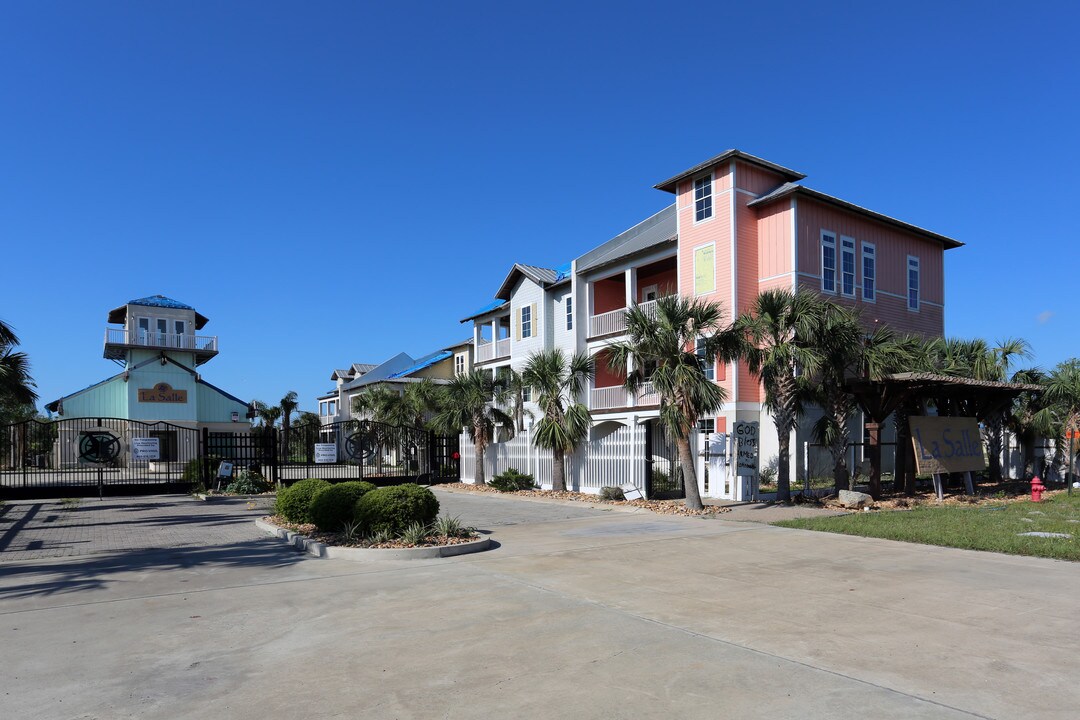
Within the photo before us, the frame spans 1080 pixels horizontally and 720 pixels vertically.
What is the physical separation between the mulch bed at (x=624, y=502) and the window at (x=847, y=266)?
11670 millimetres

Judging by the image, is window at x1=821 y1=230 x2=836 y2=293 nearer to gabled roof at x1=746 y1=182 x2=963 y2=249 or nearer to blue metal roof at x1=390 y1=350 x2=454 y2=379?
gabled roof at x1=746 y1=182 x2=963 y2=249

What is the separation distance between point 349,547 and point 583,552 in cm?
373

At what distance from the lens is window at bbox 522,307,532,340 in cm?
3462

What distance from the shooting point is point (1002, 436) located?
28328 millimetres

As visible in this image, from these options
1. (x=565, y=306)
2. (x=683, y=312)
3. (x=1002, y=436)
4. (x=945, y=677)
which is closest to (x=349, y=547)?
(x=945, y=677)

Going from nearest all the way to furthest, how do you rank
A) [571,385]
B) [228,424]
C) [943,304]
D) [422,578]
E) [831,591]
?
[831,591] < [422,578] < [571,385] < [943,304] < [228,424]

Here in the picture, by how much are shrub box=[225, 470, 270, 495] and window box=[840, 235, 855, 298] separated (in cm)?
2215

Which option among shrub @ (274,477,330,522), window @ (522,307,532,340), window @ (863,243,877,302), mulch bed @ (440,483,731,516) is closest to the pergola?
mulch bed @ (440,483,731,516)

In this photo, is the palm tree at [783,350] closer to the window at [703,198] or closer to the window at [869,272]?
the window at [703,198]

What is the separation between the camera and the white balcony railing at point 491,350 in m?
37.5

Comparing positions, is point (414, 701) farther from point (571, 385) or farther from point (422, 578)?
point (571, 385)

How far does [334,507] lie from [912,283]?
25.6 metres

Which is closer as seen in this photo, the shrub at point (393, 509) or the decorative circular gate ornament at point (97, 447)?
the shrub at point (393, 509)

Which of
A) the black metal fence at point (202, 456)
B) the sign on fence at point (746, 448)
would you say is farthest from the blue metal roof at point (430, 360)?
the sign on fence at point (746, 448)
